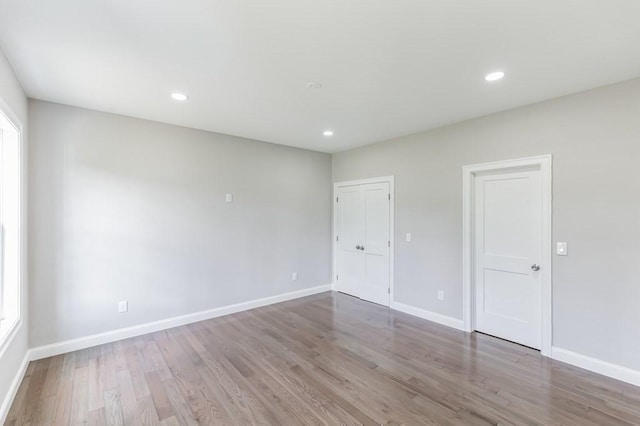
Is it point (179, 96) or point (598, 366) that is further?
point (179, 96)

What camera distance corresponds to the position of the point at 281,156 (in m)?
4.96

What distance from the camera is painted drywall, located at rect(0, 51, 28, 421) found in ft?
6.95

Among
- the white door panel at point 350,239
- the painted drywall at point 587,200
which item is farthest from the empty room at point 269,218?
the white door panel at point 350,239

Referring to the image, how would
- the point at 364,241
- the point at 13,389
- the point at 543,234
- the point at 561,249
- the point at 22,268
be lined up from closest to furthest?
the point at 13,389 < the point at 22,268 < the point at 561,249 < the point at 543,234 < the point at 364,241

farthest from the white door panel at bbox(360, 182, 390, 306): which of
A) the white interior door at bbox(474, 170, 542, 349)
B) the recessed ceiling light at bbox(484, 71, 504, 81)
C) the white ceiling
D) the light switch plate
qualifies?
the recessed ceiling light at bbox(484, 71, 504, 81)

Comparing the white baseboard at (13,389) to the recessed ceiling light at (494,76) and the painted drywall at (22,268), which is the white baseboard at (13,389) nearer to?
the painted drywall at (22,268)

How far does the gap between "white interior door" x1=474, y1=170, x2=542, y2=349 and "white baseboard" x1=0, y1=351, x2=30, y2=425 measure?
15.0 ft

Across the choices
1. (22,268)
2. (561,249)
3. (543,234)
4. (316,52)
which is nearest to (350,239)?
(543,234)

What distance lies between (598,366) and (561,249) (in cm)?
109

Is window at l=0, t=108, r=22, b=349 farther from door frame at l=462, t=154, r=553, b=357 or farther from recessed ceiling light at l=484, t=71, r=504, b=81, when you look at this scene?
door frame at l=462, t=154, r=553, b=357

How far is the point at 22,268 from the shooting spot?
8.82 ft

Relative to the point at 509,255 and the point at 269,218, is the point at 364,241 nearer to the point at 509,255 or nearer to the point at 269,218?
the point at 269,218

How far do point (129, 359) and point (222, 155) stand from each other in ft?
9.03

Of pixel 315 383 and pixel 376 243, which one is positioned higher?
pixel 376 243
